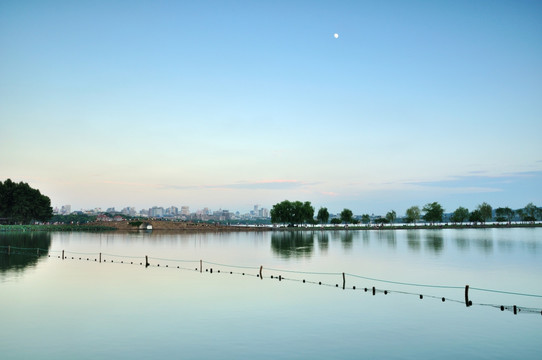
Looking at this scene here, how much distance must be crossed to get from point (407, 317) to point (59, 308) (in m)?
27.8

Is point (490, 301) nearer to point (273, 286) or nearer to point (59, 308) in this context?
point (273, 286)

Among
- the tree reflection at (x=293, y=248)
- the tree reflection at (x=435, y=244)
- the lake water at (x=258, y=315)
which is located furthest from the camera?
the tree reflection at (x=435, y=244)

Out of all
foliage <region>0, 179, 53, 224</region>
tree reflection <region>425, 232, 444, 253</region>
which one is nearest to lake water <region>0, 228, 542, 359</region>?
tree reflection <region>425, 232, 444, 253</region>

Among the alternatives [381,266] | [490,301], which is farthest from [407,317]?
[381,266]

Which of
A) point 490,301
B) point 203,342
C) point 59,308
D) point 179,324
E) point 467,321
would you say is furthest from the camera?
point 490,301

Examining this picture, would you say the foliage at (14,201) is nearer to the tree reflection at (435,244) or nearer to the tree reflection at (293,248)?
the tree reflection at (293,248)

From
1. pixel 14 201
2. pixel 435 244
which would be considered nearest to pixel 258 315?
pixel 435 244

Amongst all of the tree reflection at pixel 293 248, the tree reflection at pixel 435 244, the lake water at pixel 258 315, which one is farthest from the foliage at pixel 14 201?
the tree reflection at pixel 435 244

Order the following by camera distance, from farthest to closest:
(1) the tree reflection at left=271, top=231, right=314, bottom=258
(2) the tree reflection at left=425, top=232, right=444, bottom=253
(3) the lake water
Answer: (2) the tree reflection at left=425, top=232, right=444, bottom=253
(1) the tree reflection at left=271, top=231, right=314, bottom=258
(3) the lake water

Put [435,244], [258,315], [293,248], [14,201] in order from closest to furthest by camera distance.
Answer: [258,315]
[293,248]
[435,244]
[14,201]

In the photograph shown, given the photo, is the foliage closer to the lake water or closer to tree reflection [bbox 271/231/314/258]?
tree reflection [bbox 271/231/314/258]

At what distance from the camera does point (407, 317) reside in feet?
110

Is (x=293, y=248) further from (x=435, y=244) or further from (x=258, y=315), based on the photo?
(x=258, y=315)

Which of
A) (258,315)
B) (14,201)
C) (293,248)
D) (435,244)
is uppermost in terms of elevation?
(14,201)
